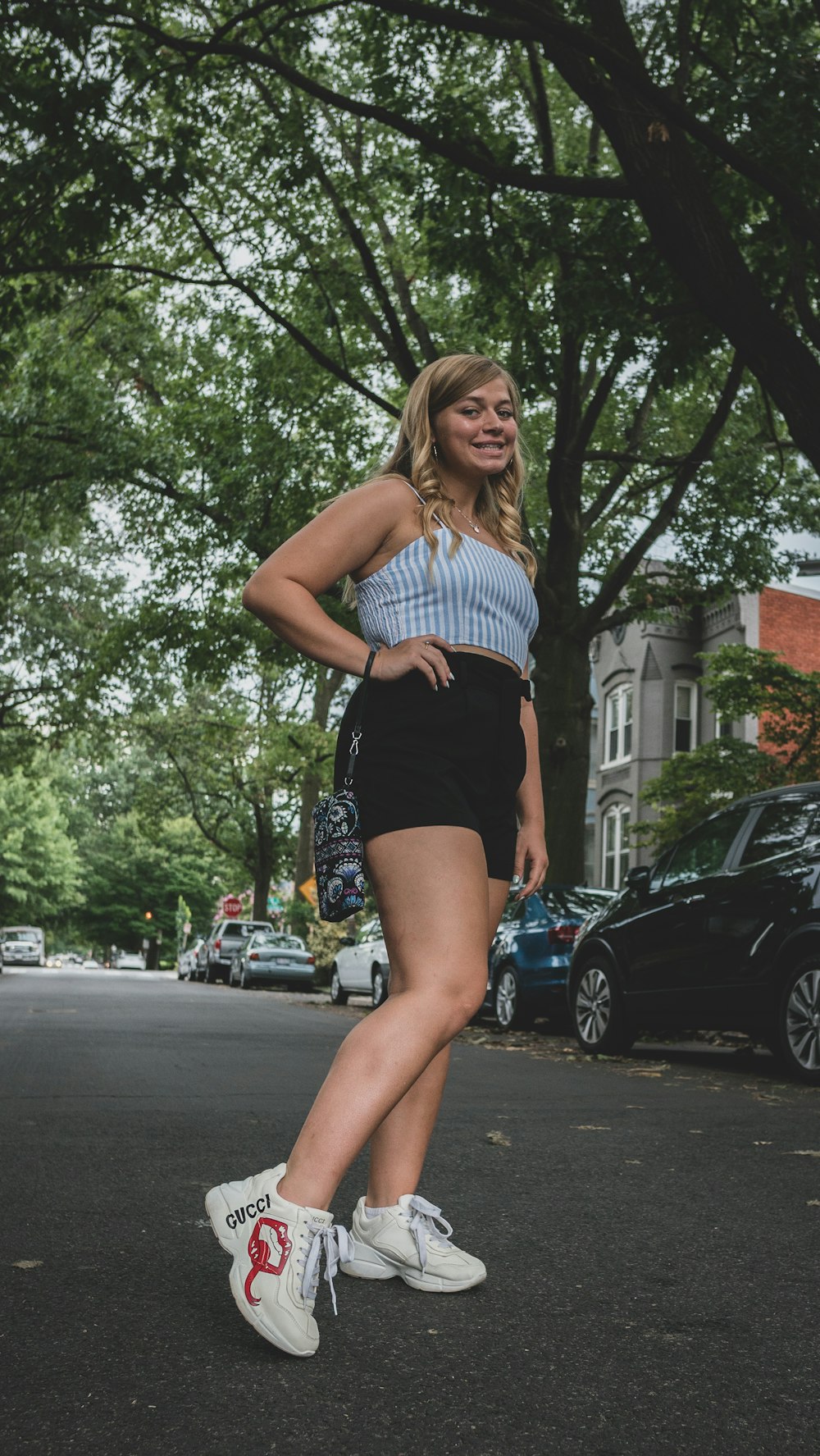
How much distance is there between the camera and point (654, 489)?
75.8 ft

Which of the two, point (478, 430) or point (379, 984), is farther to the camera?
point (379, 984)

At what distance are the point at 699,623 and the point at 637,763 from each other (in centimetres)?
381

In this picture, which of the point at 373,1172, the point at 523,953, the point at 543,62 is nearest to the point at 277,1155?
the point at 373,1172

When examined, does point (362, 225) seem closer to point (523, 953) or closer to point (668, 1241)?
point (523, 953)

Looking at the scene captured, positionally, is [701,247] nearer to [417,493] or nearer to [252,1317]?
[417,493]

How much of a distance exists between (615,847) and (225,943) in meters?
11.3

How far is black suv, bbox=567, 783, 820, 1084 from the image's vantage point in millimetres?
8430

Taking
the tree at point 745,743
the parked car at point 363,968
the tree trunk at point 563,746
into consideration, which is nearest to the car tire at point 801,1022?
the tree at point 745,743

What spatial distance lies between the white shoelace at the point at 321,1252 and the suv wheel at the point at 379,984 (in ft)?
56.9

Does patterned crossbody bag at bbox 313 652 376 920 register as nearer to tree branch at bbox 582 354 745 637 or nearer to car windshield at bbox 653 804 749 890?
car windshield at bbox 653 804 749 890

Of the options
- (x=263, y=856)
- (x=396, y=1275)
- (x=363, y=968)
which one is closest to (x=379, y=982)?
(x=363, y=968)

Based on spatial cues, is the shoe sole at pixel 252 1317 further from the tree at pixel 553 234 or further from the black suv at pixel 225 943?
the black suv at pixel 225 943

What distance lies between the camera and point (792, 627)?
3256 centimetres

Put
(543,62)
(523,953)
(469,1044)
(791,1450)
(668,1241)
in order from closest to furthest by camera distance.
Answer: (791,1450) < (668,1241) < (469,1044) < (523,953) < (543,62)
